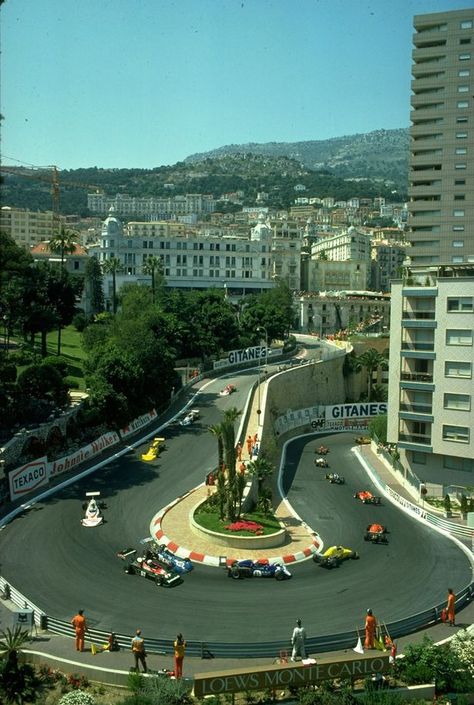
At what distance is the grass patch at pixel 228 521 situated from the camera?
1410 inches

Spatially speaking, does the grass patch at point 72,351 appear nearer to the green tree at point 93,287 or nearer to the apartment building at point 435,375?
the green tree at point 93,287

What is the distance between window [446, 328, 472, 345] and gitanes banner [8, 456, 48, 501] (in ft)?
83.4

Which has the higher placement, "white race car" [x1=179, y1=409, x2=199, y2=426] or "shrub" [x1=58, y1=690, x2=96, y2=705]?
"shrub" [x1=58, y1=690, x2=96, y2=705]

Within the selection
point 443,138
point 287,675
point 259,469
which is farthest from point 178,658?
point 443,138

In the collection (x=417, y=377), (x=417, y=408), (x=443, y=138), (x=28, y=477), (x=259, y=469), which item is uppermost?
(x=443, y=138)

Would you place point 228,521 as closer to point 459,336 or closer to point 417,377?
point 417,377

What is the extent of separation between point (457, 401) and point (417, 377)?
10.2 ft

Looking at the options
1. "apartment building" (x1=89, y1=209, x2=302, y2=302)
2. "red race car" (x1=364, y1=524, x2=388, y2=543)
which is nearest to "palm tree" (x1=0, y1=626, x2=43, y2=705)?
"red race car" (x1=364, y1=524, x2=388, y2=543)

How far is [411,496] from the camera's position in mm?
47219

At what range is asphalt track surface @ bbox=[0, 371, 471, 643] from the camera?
2770cm

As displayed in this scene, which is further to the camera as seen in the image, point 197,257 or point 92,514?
→ point 197,257

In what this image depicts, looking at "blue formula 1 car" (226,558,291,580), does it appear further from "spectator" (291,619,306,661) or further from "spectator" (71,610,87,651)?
"spectator" (71,610,87,651)

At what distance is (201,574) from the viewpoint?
32.3 m

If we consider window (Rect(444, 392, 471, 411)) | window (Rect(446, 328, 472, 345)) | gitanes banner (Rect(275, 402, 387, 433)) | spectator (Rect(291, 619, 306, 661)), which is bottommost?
gitanes banner (Rect(275, 402, 387, 433))
